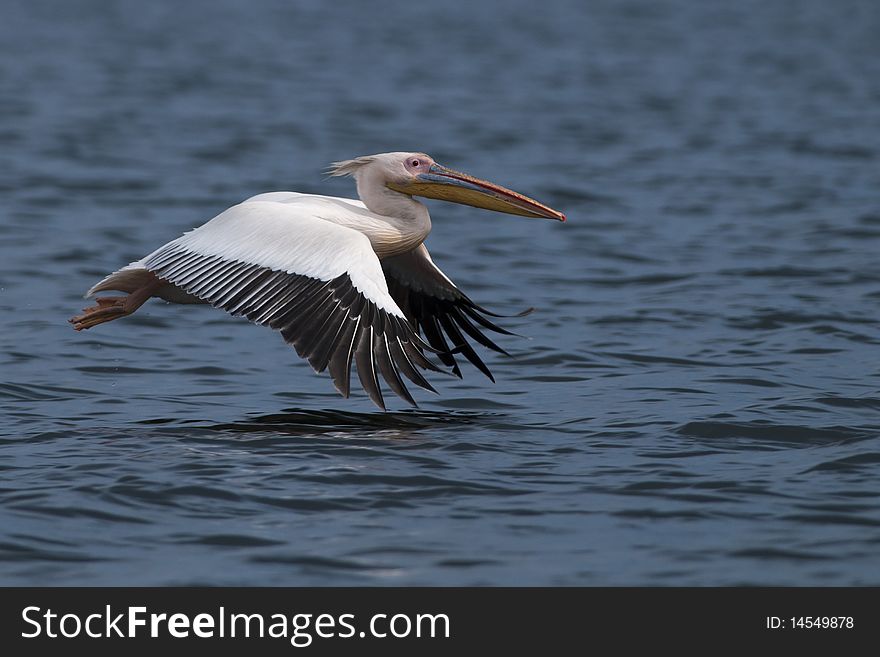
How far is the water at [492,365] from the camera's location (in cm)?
509

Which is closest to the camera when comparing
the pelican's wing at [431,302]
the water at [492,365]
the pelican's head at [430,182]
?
the water at [492,365]

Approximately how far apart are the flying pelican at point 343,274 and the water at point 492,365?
1.19 ft

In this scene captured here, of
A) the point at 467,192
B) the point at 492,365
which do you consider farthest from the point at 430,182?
the point at 492,365

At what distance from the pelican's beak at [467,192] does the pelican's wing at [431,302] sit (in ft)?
1.38

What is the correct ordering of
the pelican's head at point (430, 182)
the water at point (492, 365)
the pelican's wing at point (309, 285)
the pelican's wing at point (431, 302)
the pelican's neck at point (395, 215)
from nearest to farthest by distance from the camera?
the water at point (492, 365) → the pelican's wing at point (309, 285) → the pelican's neck at point (395, 215) → the pelican's head at point (430, 182) → the pelican's wing at point (431, 302)

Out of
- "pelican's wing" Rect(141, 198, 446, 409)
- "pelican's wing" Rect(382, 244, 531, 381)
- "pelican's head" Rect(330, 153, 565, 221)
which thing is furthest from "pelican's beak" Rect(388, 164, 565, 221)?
"pelican's wing" Rect(141, 198, 446, 409)

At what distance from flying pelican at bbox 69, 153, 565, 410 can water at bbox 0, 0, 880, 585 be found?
36cm

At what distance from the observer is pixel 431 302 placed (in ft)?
26.0

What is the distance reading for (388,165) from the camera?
24.4 ft

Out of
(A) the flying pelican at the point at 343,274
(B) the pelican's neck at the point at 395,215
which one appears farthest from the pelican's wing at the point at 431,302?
(B) the pelican's neck at the point at 395,215

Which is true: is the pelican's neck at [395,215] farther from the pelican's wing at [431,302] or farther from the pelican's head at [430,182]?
the pelican's wing at [431,302]

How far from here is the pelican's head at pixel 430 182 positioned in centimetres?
745

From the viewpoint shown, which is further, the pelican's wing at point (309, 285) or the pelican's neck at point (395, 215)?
the pelican's neck at point (395, 215)

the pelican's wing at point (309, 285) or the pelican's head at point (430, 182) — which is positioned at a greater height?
the pelican's head at point (430, 182)
